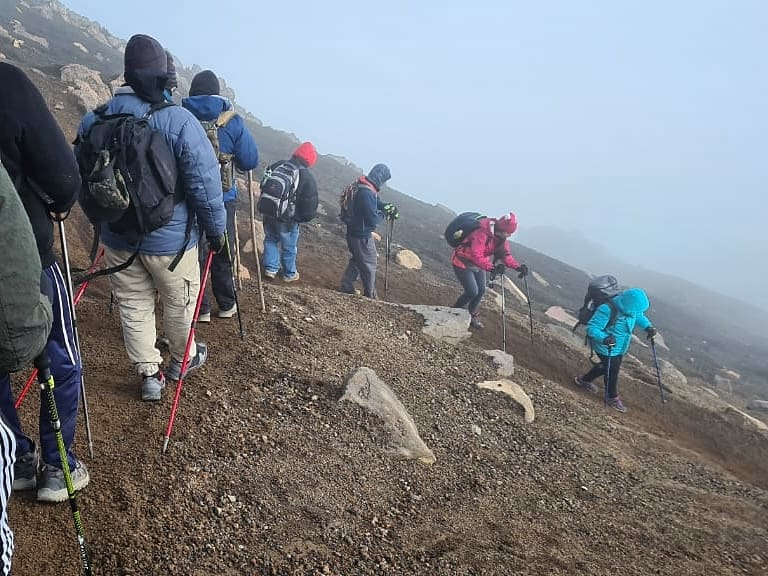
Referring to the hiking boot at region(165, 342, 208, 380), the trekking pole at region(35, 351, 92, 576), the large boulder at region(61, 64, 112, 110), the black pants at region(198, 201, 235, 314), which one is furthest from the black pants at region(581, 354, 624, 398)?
the large boulder at region(61, 64, 112, 110)

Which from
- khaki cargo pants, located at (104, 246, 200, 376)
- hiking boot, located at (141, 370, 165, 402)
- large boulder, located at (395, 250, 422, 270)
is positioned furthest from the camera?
large boulder, located at (395, 250, 422, 270)

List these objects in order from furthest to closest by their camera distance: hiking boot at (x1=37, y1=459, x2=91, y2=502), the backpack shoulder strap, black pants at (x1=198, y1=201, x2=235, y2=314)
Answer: black pants at (x1=198, y1=201, x2=235, y2=314) < the backpack shoulder strap < hiking boot at (x1=37, y1=459, x2=91, y2=502)

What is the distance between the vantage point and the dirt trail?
3324 mm

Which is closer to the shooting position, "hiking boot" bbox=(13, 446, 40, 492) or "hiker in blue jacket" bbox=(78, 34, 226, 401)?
"hiking boot" bbox=(13, 446, 40, 492)

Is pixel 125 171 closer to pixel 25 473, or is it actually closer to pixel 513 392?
pixel 25 473

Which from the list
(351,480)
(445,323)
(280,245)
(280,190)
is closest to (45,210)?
(351,480)

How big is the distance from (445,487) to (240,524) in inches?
77.1

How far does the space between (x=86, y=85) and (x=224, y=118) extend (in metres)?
17.3

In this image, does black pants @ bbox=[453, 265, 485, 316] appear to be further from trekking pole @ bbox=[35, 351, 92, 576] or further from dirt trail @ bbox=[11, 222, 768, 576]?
trekking pole @ bbox=[35, 351, 92, 576]

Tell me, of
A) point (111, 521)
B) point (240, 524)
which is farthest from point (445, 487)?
point (111, 521)

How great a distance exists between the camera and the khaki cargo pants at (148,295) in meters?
4.07

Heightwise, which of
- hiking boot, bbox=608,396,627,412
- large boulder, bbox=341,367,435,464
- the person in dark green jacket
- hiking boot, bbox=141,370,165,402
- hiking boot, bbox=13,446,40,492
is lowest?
hiking boot, bbox=13,446,40,492

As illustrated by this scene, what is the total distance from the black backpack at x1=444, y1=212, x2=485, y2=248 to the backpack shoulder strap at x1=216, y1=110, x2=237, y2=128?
5541mm

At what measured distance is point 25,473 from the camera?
3.21 meters
